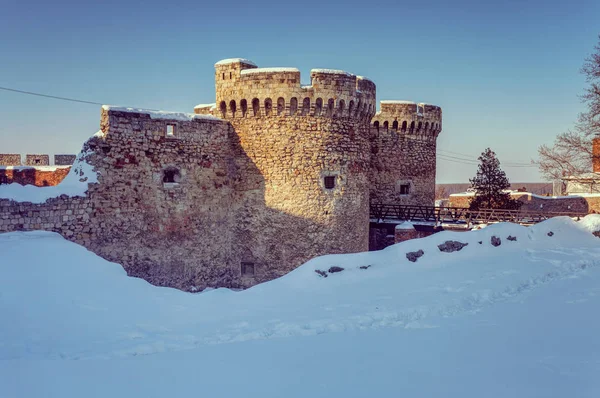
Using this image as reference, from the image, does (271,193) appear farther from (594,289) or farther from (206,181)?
(594,289)

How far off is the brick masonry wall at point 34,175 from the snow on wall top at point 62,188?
6.72 metres

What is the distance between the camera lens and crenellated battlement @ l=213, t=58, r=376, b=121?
16188mm

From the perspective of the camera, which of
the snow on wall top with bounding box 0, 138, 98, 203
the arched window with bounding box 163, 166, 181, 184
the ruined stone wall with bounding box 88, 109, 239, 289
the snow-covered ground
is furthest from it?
the arched window with bounding box 163, 166, 181, 184

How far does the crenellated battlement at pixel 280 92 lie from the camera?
16.2 meters

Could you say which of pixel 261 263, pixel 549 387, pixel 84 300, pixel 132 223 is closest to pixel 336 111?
pixel 261 263

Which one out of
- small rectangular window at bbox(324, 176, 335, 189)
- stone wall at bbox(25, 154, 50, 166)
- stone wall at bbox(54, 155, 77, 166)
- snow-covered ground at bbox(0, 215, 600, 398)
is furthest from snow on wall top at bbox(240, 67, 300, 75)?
stone wall at bbox(25, 154, 50, 166)

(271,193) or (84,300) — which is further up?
(271,193)

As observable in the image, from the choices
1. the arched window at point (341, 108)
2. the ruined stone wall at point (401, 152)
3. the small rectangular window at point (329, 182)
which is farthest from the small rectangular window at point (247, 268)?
the ruined stone wall at point (401, 152)

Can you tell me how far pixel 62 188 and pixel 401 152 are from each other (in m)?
16.0

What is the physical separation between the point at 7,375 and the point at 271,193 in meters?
11.3

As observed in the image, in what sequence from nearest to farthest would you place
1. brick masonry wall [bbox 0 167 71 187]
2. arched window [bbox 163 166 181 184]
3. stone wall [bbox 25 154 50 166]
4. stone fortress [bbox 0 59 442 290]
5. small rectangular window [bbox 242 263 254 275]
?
stone fortress [bbox 0 59 442 290], arched window [bbox 163 166 181 184], small rectangular window [bbox 242 263 254 275], brick masonry wall [bbox 0 167 71 187], stone wall [bbox 25 154 50 166]

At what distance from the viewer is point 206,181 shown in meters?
16.2

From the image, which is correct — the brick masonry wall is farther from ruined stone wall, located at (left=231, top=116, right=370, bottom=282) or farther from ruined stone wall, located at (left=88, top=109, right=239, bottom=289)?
ruined stone wall, located at (left=231, top=116, right=370, bottom=282)

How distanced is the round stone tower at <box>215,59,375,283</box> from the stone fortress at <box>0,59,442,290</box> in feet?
0.12
